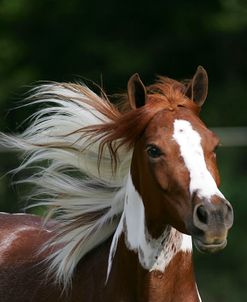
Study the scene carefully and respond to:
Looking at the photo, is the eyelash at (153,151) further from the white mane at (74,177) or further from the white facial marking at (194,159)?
the white mane at (74,177)

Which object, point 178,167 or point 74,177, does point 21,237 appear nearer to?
point 74,177

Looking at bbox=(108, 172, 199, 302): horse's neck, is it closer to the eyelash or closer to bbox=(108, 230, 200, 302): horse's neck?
bbox=(108, 230, 200, 302): horse's neck

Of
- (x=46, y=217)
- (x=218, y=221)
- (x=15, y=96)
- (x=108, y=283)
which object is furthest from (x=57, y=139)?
(x=15, y=96)

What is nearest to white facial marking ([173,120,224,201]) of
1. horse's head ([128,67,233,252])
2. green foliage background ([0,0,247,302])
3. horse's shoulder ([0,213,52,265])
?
horse's head ([128,67,233,252])

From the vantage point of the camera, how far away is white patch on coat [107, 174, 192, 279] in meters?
4.23

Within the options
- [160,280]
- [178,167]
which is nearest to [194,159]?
[178,167]

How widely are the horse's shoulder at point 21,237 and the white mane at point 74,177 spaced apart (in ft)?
0.51

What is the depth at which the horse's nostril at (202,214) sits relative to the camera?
3772mm

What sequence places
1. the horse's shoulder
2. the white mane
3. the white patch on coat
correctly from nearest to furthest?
the white patch on coat → the white mane → the horse's shoulder

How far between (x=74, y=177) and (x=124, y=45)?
5.83 meters

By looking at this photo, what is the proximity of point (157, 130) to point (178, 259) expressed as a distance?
1.79ft

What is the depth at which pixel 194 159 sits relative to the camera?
3.93m

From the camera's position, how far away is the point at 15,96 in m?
10.3

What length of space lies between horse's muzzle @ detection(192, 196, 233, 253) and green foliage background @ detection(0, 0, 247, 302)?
256 inches
